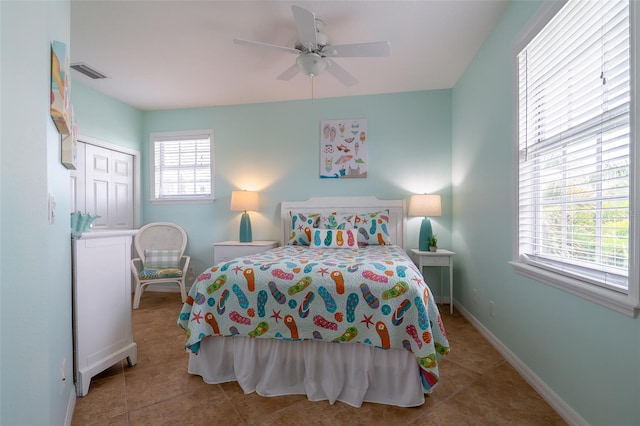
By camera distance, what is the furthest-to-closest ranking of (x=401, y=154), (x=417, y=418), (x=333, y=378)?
(x=401, y=154), (x=333, y=378), (x=417, y=418)

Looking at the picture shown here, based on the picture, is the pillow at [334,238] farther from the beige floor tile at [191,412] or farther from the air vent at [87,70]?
the air vent at [87,70]

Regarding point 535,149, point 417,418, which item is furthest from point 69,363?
point 535,149

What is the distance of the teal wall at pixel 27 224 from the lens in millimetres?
967

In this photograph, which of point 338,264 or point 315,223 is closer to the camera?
point 338,264

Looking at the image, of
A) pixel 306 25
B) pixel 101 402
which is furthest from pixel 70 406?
pixel 306 25

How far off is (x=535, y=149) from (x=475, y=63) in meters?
1.42

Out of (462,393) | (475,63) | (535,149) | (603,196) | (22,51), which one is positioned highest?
(475,63)

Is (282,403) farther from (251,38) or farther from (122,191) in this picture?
(122,191)

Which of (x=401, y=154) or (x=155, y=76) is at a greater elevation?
(x=155, y=76)

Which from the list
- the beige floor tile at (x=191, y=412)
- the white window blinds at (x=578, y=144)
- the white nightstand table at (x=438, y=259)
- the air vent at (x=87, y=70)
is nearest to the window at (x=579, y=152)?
the white window blinds at (x=578, y=144)

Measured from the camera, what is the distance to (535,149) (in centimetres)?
188

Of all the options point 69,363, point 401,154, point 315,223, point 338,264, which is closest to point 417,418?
point 338,264

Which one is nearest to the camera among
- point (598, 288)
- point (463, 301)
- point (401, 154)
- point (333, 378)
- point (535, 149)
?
point (598, 288)

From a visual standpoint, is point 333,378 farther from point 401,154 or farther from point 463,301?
point 401,154
